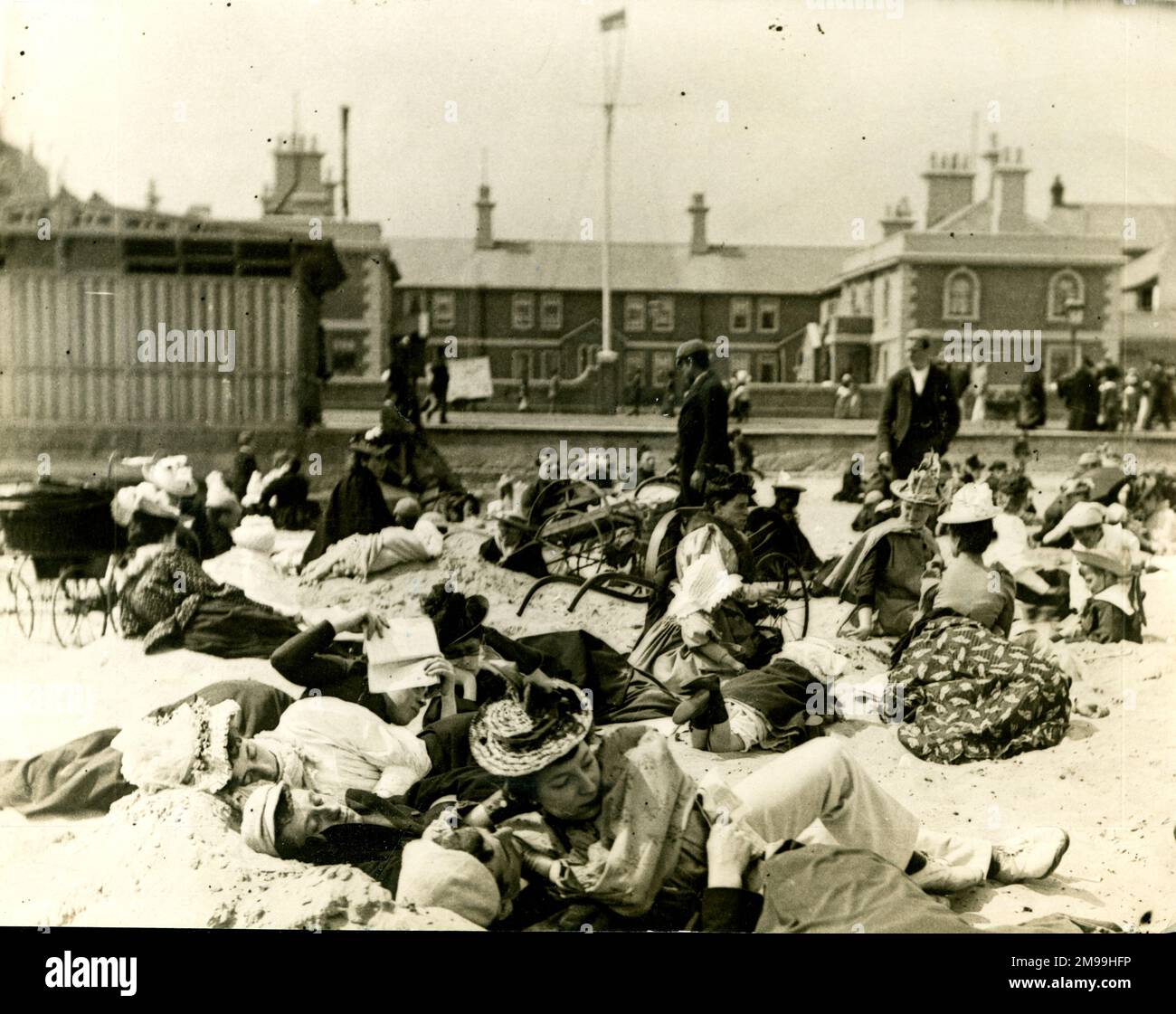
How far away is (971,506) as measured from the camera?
5160mm

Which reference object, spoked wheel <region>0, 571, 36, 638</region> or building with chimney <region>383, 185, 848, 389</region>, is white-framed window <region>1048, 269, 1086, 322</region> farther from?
spoked wheel <region>0, 571, 36, 638</region>

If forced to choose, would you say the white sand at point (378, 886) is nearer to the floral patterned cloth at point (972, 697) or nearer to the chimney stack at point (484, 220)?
the floral patterned cloth at point (972, 697)

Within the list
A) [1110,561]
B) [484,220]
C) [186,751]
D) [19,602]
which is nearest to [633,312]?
[484,220]

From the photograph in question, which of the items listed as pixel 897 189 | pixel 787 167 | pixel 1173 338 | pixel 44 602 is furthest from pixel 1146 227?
pixel 44 602

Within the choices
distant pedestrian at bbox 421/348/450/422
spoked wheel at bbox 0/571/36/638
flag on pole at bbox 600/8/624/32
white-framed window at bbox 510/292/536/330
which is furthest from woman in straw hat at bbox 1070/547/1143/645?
spoked wheel at bbox 0/571/36/638

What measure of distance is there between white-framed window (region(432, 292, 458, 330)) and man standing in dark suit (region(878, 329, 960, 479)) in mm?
1840

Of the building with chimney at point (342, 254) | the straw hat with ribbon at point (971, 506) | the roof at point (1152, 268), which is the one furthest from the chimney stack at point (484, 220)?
the roof at point (1152, 268)

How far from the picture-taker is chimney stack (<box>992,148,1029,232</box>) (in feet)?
16.9

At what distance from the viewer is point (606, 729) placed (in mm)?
4934

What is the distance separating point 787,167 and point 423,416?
1836 mm

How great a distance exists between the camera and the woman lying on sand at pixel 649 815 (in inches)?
175

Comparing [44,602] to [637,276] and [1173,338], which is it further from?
[1173,338]

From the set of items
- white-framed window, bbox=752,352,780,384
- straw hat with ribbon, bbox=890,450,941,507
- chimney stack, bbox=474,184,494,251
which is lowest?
straw hat with ribbon, bbox=890,450,941,507

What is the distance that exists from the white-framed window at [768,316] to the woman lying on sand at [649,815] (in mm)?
1726
